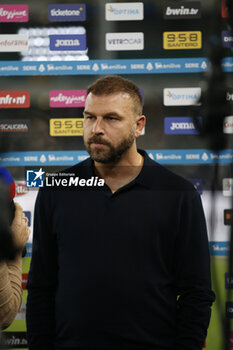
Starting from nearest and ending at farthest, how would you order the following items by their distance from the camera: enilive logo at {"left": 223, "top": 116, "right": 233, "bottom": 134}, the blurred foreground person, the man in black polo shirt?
1. the blurred foreground person
2. the man in black polo shirt
3. enilive logo at {"left": 223, "top": 116, "right": 233, "bottom": 134}

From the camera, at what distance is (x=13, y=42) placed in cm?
Result: 154

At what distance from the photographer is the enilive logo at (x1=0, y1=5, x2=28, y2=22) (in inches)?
61.1

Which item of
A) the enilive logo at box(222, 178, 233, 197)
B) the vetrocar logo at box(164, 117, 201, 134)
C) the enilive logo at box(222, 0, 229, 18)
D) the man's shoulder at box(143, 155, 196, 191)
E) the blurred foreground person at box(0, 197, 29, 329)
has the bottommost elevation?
the blurred foreground person at box(0, 197, 29, 329)

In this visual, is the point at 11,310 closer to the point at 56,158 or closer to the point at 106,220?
the point at 106,220

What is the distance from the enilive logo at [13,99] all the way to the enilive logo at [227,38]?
2.76 feet

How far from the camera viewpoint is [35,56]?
1.55 meters

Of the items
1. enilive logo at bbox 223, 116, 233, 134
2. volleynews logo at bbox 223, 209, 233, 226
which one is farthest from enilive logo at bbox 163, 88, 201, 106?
volleynews logo at bbox 223, 209, 233, 226

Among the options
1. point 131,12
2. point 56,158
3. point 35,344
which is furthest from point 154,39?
point 35,344

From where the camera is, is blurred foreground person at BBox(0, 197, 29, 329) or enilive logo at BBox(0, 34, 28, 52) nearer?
blurred foreground person at BBox(0, 197, 29, 329)

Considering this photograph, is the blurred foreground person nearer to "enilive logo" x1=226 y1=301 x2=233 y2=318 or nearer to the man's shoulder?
the man's shoulder

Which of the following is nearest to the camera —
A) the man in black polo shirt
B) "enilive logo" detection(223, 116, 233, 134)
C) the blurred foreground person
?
the blurred foreground person

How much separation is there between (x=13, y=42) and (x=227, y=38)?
87 cm

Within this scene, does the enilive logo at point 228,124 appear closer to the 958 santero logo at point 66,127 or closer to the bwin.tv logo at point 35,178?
the 958 santero logo at point 66,127

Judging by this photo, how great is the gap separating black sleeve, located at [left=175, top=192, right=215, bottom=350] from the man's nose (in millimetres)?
435
